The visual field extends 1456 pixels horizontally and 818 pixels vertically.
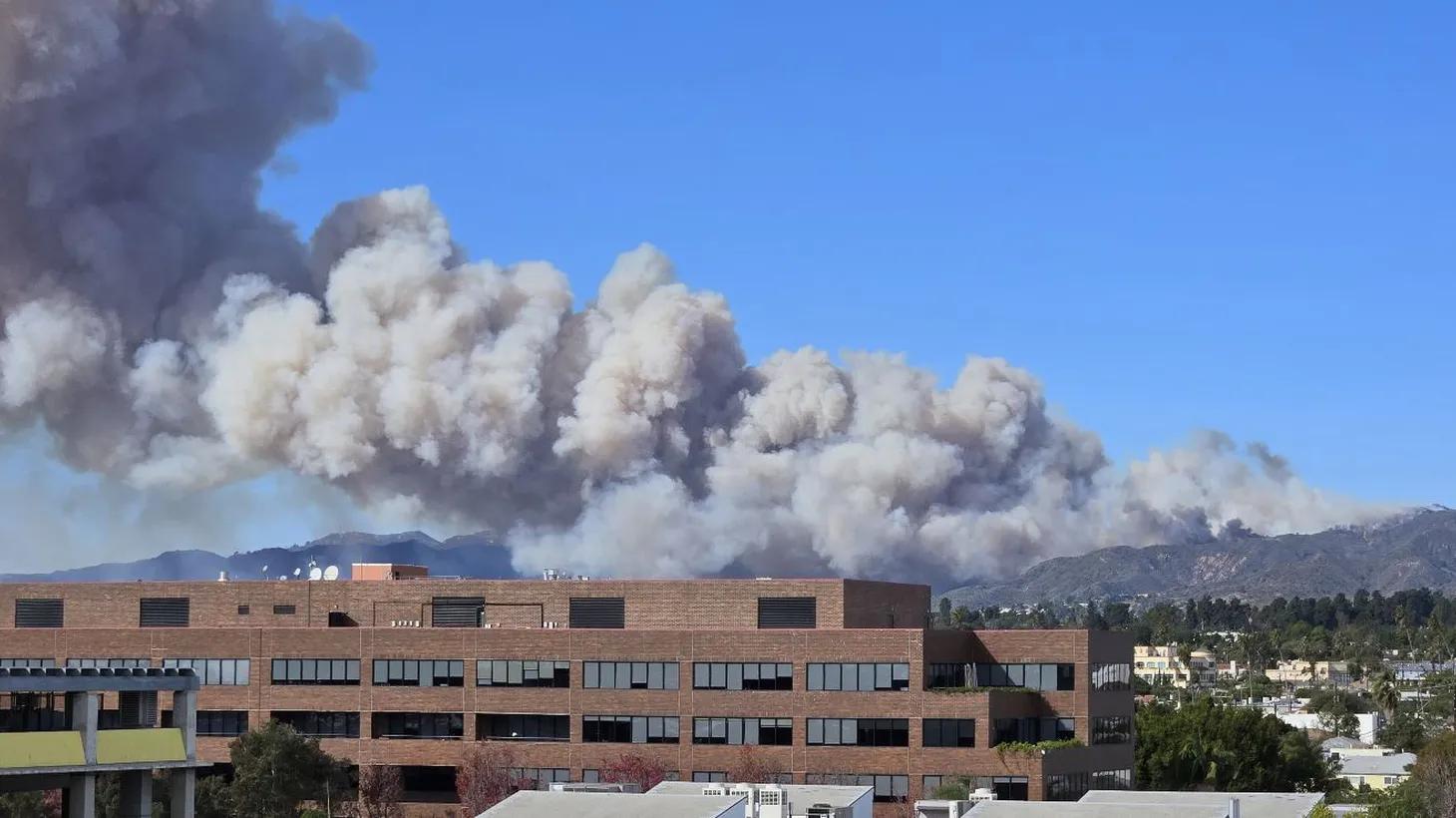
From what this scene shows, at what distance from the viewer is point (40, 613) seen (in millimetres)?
105000

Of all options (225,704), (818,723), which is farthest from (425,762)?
(818,723)

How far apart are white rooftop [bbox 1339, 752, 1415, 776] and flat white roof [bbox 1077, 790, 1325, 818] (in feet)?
256

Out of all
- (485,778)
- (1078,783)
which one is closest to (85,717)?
(485,778)

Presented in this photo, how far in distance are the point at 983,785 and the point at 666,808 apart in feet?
120

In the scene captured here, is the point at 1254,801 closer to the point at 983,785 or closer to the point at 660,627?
the point at 983,785

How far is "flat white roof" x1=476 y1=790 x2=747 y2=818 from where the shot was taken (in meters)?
52.7

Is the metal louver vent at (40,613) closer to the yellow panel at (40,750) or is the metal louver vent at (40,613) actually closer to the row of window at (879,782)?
the row of window at (879,782)

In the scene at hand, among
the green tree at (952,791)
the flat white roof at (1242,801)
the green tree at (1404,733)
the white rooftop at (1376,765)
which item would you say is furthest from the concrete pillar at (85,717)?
the green tree at (1404,733)

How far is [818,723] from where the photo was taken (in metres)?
90.4

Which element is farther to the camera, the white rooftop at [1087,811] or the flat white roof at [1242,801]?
the flat white roof at [1242,801]

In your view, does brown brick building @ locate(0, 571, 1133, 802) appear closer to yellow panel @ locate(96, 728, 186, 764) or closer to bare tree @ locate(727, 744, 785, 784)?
bare tree @ locate(727, 744, 785, 784)

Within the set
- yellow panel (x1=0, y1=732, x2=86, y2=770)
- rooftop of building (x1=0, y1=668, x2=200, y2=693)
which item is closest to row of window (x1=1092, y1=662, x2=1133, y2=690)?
rooftop of building (x1=0, y1=668, x2=200, y2=693)

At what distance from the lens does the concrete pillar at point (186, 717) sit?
50.8 m

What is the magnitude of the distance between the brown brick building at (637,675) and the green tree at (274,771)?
342 inches
